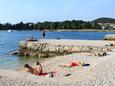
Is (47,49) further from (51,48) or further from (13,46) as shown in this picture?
(13,46)

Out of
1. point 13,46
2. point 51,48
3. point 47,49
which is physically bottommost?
point 13,46

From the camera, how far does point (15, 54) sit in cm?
4238

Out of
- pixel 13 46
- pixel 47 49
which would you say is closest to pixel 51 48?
pixel 47 49

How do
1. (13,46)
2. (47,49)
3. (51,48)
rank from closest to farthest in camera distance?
1. (51,48)
2. (47,49)
3. (13,46)

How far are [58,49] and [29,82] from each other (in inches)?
969

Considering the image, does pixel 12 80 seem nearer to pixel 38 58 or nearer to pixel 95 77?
pixel 95 77

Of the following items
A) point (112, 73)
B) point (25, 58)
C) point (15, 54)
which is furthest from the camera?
point (15, 54)

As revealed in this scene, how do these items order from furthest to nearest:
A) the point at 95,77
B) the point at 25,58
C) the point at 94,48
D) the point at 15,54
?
the point at 15,54, the point at 25,58, the point at 94,48, the point at 95,77

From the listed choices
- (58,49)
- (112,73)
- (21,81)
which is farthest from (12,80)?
(58,49)

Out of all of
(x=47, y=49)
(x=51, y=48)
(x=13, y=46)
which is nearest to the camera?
(x=51, y=48)

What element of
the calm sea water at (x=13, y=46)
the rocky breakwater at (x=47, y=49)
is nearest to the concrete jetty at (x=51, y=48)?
the rocky breakwater at (x=47, y=49)

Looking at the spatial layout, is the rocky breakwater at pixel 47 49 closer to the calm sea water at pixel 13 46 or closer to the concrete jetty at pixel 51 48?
the concrete jetty at pixel 51 48

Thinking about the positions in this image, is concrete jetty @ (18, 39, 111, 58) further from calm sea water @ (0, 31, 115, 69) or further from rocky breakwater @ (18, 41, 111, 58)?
calm sea water @ (0, 31, 115, 69)

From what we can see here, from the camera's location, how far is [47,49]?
39.6 m
